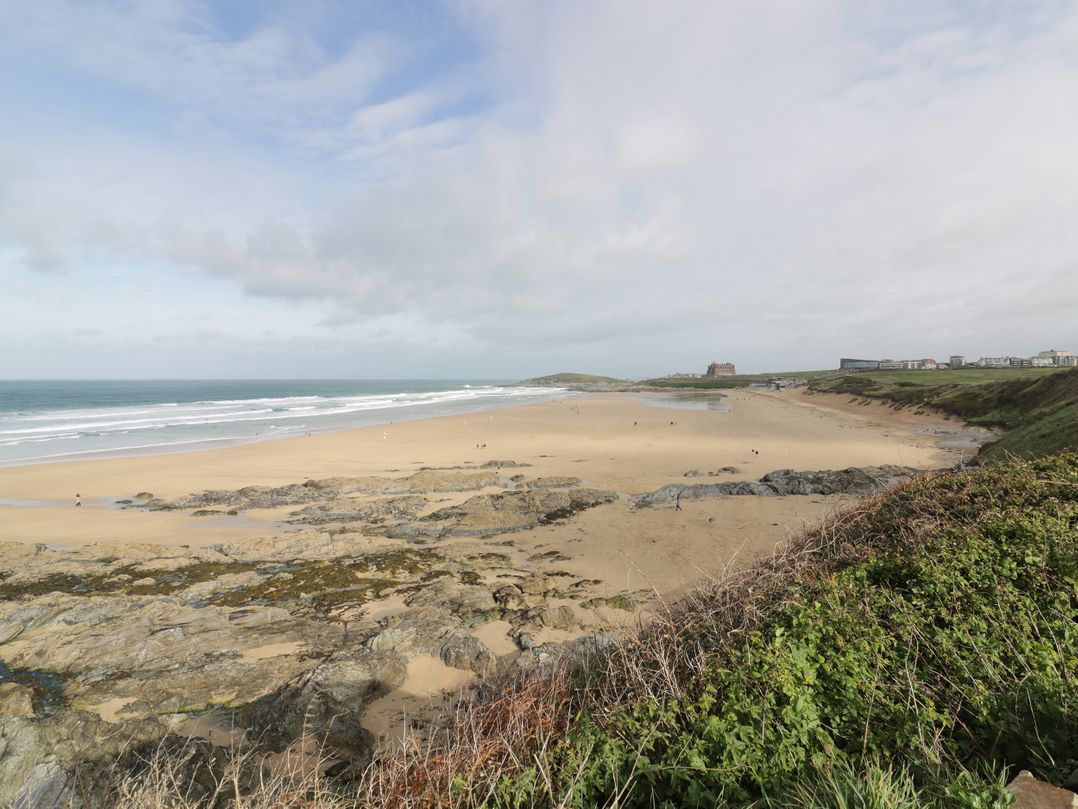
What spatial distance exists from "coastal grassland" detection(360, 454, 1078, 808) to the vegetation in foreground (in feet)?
0.06

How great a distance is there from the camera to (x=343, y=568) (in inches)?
524

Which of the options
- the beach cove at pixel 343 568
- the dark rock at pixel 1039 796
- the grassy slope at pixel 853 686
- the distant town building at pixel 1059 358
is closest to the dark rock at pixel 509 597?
the beach cove at pixel 343 568

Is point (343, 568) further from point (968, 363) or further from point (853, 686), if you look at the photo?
point (968, 363)

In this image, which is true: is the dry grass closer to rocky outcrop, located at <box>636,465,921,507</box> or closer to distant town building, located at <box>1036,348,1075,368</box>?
rocky outcrop, located at <box>636,465,921,507</box>

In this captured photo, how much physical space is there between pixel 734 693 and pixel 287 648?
8460 mm

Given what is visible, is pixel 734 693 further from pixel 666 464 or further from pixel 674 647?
pixel 666 464

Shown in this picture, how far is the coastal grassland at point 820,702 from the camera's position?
11.6 ft

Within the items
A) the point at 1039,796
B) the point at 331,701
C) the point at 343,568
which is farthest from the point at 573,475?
the point at 1039,796

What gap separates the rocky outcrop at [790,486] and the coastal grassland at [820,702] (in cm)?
1341

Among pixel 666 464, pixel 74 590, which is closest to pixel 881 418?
pixel 666 464

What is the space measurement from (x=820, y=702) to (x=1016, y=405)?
4733cm

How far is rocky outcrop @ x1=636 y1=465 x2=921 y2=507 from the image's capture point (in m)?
19.1

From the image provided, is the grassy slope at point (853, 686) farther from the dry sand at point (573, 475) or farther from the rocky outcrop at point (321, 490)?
the rocky outcrop at point (321, 490)

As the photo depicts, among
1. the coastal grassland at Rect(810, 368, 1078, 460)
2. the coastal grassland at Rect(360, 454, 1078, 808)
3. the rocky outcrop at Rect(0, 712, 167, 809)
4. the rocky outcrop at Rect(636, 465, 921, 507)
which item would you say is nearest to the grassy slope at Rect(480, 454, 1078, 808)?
the coastal grassland at Rect(360, 454, 1078, 808)
